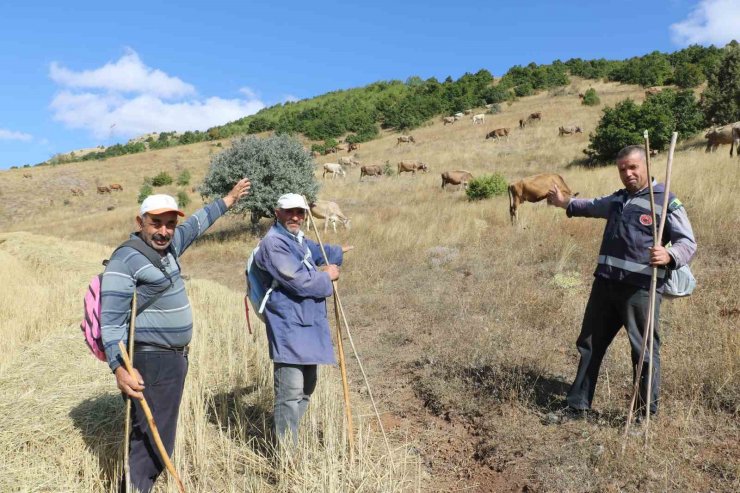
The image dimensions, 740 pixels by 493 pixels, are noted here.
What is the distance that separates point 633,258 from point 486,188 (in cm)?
1345

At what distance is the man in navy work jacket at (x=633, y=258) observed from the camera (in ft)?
11.0

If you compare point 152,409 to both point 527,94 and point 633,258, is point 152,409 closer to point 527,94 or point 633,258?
point 633,258

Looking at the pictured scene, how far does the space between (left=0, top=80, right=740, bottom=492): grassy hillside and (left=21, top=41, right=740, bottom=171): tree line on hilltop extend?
20.9 feet

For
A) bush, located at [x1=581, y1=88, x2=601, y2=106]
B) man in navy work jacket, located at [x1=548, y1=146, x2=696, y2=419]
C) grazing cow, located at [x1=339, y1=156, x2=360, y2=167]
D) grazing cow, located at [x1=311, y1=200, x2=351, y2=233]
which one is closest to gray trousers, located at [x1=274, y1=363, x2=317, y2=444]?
man in navy work jacket, located at [x1=548, y1=146, x2=696, y2=419]

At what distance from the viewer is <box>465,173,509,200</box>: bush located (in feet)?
54.3

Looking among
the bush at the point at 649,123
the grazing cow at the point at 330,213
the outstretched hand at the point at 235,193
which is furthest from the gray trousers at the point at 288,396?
the bush at the point at 649,123

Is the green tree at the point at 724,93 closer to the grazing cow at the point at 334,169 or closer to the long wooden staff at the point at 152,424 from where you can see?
the grazing cow at the point at 334,169

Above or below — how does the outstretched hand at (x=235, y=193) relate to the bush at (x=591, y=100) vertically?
below

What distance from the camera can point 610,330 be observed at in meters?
3.76

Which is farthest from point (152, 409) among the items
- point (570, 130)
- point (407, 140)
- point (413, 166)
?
point (407, 140)

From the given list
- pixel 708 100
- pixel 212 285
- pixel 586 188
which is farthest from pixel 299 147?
pixel 708 100

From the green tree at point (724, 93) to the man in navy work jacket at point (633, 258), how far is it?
21335 millimetres

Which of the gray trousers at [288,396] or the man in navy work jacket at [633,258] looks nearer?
the gray trousers at [288,396]

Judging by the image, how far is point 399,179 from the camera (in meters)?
23.8
